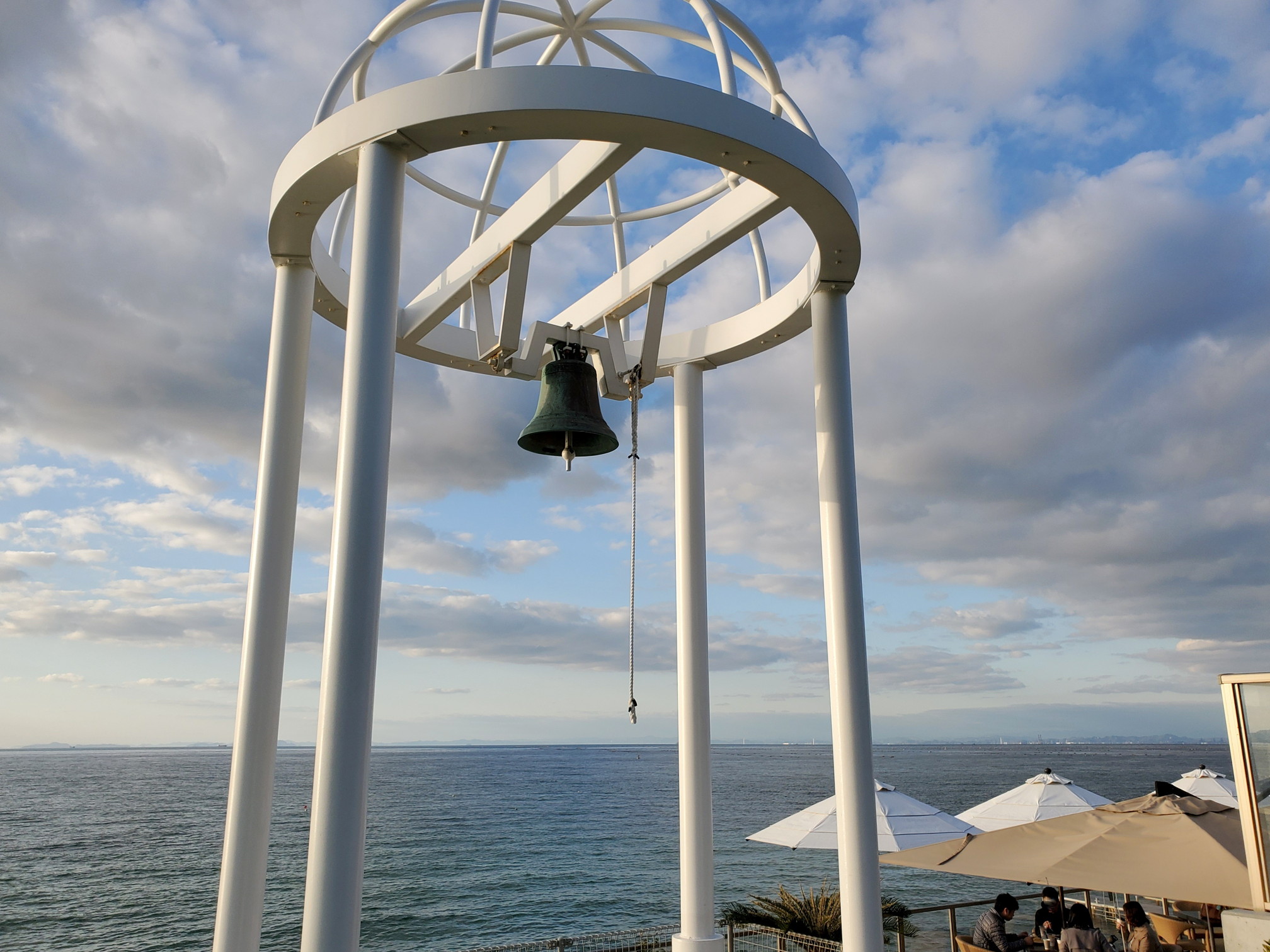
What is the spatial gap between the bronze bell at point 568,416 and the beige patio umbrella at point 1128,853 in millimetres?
5940

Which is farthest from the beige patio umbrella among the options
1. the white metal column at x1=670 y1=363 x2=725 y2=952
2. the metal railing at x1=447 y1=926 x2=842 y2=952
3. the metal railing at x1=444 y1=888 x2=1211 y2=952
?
the white metal column at x1=670 y1=363 x2=725 y2=952

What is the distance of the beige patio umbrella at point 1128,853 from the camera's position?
8320 mm

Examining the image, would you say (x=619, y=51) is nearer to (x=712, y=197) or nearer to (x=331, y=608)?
(x=712, y=197)

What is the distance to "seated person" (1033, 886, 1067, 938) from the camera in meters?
11.5

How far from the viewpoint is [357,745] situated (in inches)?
212

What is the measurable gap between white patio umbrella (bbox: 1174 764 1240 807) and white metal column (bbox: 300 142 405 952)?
2172 cm

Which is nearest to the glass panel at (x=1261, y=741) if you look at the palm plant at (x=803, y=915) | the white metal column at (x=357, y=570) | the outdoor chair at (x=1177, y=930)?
the white metal column at (x=357, y=570)

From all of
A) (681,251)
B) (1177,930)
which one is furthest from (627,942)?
(681,251)

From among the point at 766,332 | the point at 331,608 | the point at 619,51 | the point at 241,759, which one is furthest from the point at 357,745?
the point at 619,51

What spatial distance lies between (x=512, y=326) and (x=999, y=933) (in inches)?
376

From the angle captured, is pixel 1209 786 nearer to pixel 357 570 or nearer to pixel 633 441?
pixel 633 441

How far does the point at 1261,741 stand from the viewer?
21.8ft

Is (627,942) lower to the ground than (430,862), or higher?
higher

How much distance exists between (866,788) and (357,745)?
415cm
